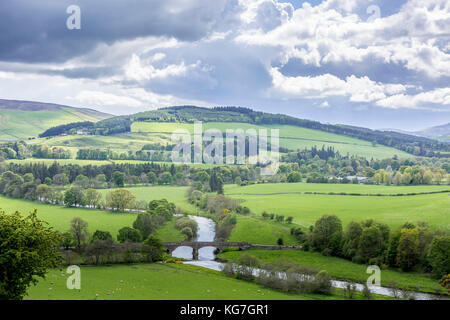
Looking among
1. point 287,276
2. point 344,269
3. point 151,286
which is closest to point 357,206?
point 344,269

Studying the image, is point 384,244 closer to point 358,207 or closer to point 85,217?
point 358,207

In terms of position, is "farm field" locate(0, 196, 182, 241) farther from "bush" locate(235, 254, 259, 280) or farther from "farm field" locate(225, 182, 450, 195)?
"farm field" locate(225, 182, 450, 195)

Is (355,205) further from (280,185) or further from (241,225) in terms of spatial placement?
(280,185)

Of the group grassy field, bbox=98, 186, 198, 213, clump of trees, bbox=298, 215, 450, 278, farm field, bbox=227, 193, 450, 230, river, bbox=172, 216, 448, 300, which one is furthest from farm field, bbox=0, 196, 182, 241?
clump of trees, bbox=298, 215, 450, 278

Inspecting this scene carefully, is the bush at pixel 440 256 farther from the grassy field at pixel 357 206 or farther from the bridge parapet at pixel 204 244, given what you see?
the bridge parapet at pixel 204 244

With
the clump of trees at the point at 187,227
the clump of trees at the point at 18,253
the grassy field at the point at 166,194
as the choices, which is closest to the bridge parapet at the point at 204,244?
the clump of trees at the point at 187,227

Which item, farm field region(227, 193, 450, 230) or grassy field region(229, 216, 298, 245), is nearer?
grassy field region(229, 216, 298, 245)
